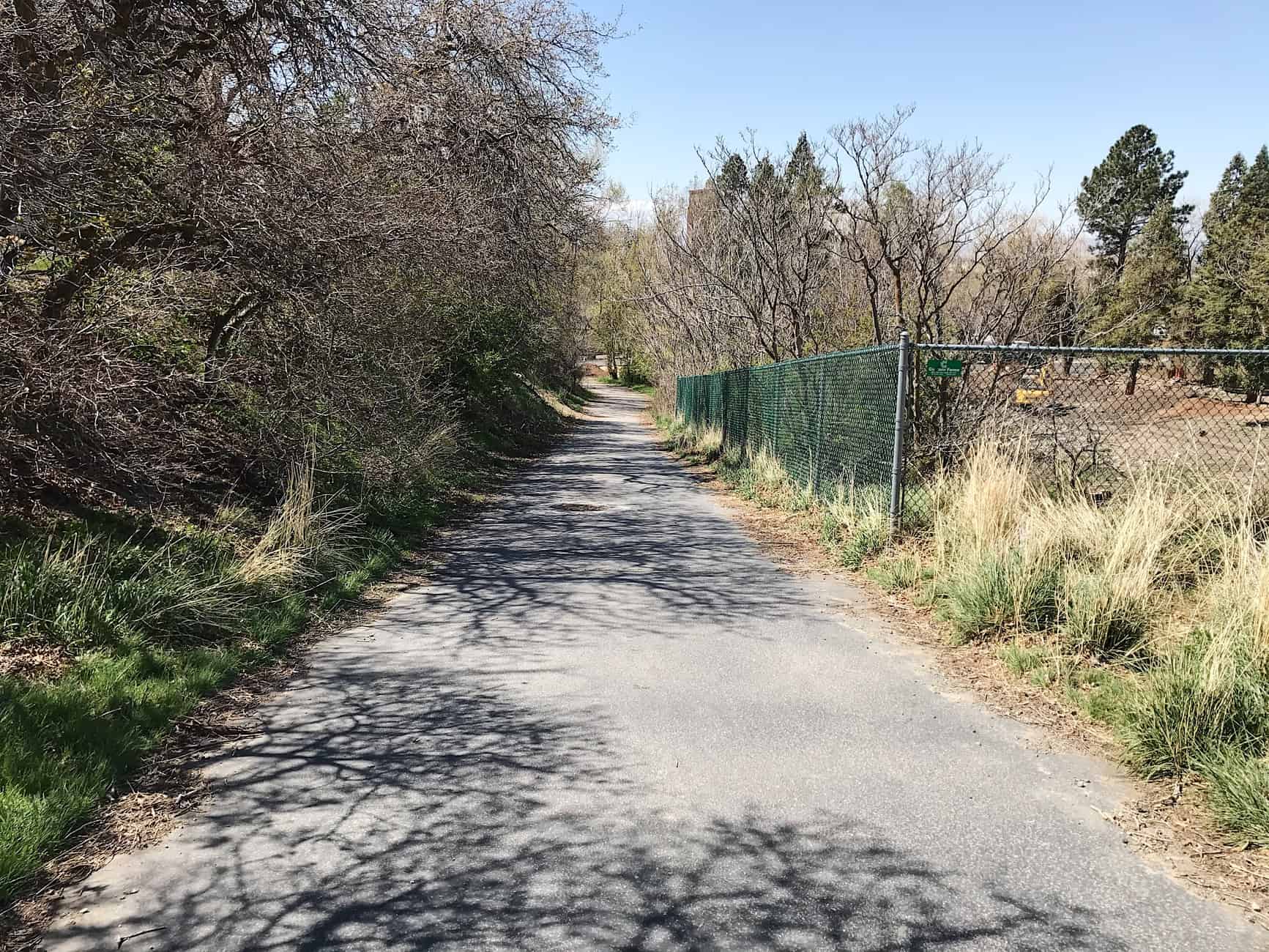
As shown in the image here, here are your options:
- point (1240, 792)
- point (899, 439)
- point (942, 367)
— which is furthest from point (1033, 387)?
point (1240, 792)

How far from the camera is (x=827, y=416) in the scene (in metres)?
10.2

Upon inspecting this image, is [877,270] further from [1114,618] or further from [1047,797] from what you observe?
[1047,797]

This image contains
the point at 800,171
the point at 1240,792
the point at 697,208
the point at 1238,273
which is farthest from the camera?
the point at 1238,273

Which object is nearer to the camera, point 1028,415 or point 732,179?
point 1028,415

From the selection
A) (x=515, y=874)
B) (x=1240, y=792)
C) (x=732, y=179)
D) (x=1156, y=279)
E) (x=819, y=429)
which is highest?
(x=1156, y=279)

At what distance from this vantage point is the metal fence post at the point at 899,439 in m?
7.33

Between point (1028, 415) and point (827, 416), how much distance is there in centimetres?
244

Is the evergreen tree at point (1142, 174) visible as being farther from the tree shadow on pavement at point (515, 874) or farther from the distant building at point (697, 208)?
the tree shadow on pavement at point (515, 874)

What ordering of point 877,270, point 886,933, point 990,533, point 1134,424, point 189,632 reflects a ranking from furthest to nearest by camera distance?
point 877,270 < point 1134,424 < point 990,533 < point 189,632 < point 886,933

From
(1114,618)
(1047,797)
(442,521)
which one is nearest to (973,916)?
(1047,797)

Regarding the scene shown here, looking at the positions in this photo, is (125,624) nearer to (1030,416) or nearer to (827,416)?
(827,416)

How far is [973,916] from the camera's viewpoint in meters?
2.70

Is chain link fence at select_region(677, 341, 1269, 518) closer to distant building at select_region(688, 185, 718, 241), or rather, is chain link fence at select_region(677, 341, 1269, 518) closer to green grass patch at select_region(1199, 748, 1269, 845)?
green grass patch at select_region(1199, 748, 1269, 845)

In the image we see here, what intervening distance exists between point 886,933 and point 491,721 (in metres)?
2.27
